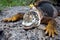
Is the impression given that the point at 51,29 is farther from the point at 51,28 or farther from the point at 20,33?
the point at 20,33

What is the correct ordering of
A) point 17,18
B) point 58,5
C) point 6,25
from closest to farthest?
point 6,25 < point 17,18 < point 58,5

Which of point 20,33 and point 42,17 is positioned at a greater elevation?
point 42,17

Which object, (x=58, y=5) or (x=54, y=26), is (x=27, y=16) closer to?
(x=54, y=26)

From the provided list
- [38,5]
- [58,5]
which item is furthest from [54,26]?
[58,5]

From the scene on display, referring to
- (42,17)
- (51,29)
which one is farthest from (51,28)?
(42,17)

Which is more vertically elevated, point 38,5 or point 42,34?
point 38,5

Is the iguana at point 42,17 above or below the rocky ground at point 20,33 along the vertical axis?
above

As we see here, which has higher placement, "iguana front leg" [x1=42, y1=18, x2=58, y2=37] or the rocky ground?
"iguana front leg" [x1=42, y1=18, x2=58, y2=37]

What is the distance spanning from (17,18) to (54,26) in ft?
3.12

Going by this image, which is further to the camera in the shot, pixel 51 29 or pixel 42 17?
pixel 42 17

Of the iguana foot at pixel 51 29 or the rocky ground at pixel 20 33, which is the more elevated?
the iguana foot at pixel 51 29

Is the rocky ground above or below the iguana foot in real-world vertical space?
below

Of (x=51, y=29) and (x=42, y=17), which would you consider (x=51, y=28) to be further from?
(x=42, y=17)

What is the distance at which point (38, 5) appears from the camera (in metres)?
4.16
